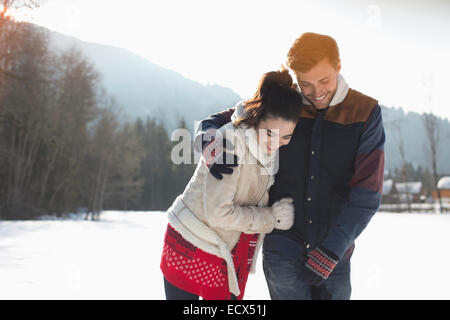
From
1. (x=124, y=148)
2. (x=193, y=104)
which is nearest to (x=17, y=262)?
(x=124, y=148)

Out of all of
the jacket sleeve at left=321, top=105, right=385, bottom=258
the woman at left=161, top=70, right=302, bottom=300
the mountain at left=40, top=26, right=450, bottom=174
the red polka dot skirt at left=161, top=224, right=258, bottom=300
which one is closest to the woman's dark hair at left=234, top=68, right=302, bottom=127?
the woman at left=161, top=70, right=302, bottom=300

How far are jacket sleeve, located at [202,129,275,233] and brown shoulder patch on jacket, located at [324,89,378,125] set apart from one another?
1.39 feet

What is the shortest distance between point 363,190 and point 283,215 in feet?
1.12

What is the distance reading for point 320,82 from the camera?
5.23 feet

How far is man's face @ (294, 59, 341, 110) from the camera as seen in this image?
1566 mm

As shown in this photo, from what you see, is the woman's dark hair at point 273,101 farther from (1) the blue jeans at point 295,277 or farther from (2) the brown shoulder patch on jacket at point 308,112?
(1) the blue jeans at point 295,277

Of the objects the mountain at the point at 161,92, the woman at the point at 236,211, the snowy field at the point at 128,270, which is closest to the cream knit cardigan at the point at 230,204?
the woman at the point at 236,211

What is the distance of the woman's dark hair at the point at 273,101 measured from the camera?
4.99 ft

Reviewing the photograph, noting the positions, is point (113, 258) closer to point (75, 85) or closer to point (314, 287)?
point (314, 287)

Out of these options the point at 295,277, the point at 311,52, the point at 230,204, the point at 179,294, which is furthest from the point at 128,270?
the point at 311,52

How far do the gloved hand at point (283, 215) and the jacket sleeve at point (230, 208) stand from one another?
1.9 inches

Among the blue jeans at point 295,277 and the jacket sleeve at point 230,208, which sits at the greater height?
the jacket sleeve at point 230,208

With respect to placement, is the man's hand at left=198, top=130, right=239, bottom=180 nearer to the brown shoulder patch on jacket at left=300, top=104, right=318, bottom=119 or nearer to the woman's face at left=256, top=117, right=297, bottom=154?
the woman's face at left=256, top=117, right=297, bottom=154

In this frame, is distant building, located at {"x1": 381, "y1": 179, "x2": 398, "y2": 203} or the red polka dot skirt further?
distant building, located at {"x1": 381, "y1": 179, "x2": 398, "y2": 203}
